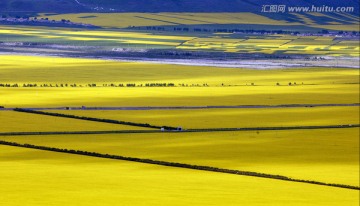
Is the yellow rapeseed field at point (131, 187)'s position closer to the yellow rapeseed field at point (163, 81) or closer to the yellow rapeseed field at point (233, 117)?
the yellow rapeseed field at point (233, 117)

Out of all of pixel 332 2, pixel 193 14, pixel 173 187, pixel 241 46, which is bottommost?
pixel 173 187

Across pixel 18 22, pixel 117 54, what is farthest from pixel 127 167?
pixel 18 22

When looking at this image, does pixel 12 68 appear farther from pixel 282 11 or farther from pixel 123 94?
pixel 282 11

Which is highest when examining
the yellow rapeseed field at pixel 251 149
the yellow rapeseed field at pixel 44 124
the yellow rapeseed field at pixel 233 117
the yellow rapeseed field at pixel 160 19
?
the yellow rapeseed field at pixel 160 19

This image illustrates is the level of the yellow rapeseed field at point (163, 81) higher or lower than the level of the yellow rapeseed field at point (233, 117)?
higher

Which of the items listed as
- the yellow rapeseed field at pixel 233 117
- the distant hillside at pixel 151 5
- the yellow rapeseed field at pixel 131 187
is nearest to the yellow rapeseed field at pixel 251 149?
the yellow rapeseed field at pixel 131 187

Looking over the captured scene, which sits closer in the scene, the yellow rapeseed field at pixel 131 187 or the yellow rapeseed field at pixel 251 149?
the yellow rapeseed field at pixel 131 187

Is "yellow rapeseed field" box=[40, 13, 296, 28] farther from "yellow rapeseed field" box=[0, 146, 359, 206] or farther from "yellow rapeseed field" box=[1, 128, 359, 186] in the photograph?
"yellow rapeseed field" box=[0, 146, 359, 206]

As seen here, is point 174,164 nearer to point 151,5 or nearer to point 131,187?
point 131,187
